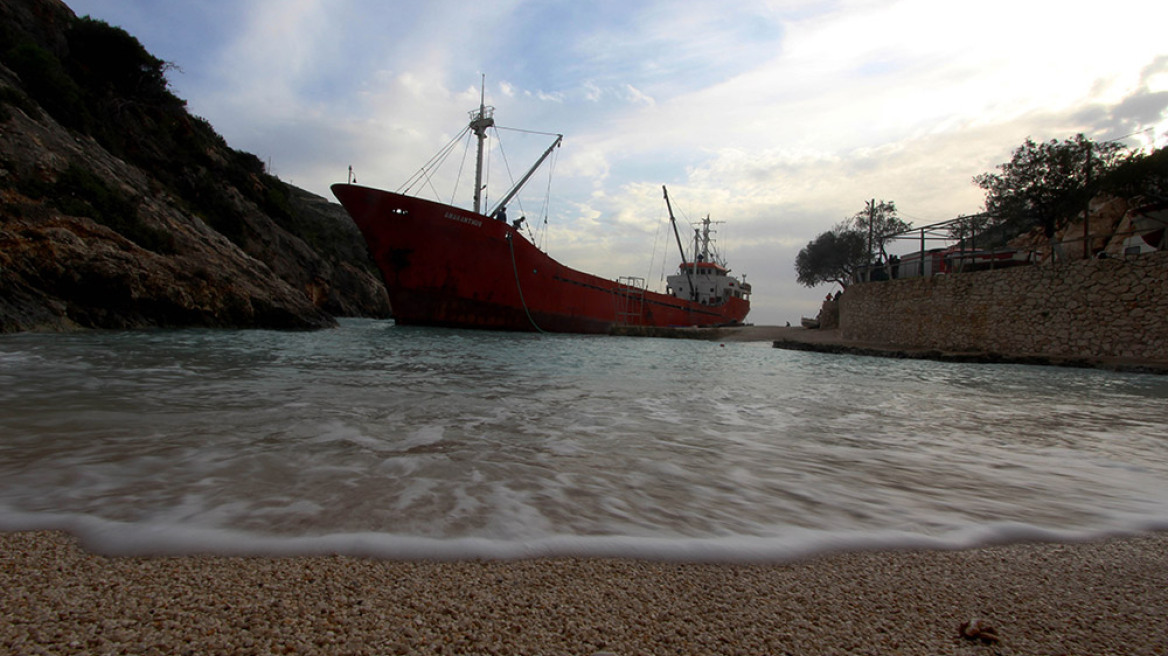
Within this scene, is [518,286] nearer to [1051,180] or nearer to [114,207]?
[114,207]

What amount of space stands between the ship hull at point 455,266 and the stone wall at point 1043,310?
13.4m

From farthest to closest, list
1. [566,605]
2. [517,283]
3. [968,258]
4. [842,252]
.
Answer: [842,252] → [517,283] → [968,258] → [566,605]

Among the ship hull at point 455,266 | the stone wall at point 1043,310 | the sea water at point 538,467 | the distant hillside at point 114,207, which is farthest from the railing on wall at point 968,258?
the distant hillside at point 114,207

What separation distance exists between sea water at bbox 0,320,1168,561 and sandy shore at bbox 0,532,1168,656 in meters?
0.14

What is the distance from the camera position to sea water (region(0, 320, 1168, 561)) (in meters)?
1.84

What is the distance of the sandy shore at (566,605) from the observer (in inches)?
44.2

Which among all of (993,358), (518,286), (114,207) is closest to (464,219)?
(518,286)

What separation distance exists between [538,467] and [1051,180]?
94.7 ft

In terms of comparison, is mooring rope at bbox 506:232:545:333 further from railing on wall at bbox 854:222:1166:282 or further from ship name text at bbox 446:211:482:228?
railing on wall at bbox 854:222:1166:282

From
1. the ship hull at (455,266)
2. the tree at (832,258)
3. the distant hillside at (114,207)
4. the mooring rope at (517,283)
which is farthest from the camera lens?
the tree at (832,258)

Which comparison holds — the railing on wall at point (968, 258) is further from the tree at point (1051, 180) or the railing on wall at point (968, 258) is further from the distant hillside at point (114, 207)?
the distant hillside at point (114, 207)

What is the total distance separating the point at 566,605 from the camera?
4.37 feet

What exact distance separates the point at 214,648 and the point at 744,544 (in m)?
1.55

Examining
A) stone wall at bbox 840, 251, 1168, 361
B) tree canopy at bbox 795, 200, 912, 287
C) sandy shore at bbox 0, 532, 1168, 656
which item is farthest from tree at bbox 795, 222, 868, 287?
sandy shore at bbox 0, 532, 1168, 656
